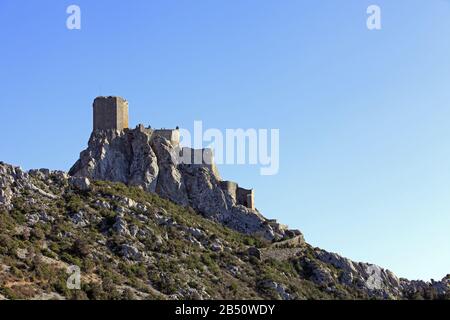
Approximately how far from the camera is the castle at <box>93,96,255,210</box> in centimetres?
9038

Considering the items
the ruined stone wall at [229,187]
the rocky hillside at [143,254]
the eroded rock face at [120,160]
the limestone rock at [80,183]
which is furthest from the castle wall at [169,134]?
the limestone rock at [80,183]

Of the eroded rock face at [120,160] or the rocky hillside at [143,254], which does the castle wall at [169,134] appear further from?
the rocky hillside at [143,254]

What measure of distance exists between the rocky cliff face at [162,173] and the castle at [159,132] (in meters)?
0.53

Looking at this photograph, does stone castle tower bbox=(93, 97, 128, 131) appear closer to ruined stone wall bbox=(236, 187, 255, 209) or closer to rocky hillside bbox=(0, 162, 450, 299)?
rocky hillside bbox=(0, 162, 450, 299)

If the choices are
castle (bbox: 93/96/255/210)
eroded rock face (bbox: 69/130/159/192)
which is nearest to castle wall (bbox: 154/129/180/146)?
castle (bbox: 93/96/255/210)

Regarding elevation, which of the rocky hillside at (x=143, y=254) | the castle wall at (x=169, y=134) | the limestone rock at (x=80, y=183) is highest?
the castle wall at (x=169, y=134)

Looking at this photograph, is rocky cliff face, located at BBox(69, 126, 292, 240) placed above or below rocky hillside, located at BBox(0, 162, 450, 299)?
above

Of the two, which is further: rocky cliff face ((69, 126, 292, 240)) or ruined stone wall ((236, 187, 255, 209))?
ruined stone wall ((236, 187, 255, 209))

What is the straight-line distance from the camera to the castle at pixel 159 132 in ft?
297

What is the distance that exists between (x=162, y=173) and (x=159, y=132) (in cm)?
492

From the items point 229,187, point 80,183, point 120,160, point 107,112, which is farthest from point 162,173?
point 80,183

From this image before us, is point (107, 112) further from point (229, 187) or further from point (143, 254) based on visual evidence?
point (143, 254)

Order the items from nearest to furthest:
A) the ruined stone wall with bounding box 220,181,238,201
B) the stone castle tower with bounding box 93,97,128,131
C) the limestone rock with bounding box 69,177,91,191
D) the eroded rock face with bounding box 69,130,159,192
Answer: the limestone rock with bounding box 69,177,91,191, the eroded rock face with bounding box 69,130,159,192, the stone castle tower with bounding box 93,97,128,131, the ruined stone wall with bounding box 220,181,238,201

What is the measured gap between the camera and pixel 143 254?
73938 mm
